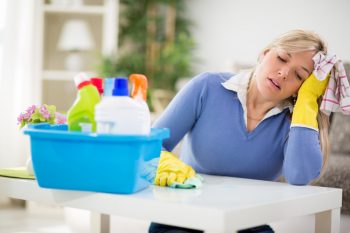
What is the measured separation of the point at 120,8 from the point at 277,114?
110 inches

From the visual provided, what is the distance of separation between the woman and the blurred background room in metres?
1.15

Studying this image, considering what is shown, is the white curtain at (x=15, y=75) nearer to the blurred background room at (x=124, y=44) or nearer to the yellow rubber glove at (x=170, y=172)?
the blurred background room at (x=124, y=44)

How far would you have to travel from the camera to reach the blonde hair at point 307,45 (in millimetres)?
1718

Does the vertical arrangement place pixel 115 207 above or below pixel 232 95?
below

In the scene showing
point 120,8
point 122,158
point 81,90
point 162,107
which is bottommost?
point 162,107

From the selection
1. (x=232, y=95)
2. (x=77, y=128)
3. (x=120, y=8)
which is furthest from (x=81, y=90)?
(x=120, y=8)

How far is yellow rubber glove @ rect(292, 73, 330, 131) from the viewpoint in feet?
5.57

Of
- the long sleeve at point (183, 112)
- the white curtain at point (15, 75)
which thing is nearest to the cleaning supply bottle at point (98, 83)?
the long sleeve at point (183, 112)

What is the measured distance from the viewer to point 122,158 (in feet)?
4.05

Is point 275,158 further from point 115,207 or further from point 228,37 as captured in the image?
point 228,37

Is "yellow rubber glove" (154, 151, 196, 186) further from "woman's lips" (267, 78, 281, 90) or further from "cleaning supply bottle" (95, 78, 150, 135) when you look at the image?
"woman's lips" (267, 78, 281, 90)

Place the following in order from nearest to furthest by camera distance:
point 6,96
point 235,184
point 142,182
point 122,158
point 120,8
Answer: point 122,158 → point 142,182 → point 235,184 → point 6,96 → point 120,8

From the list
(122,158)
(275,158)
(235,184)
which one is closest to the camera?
(122,158)

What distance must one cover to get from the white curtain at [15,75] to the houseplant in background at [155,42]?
2.29ft
